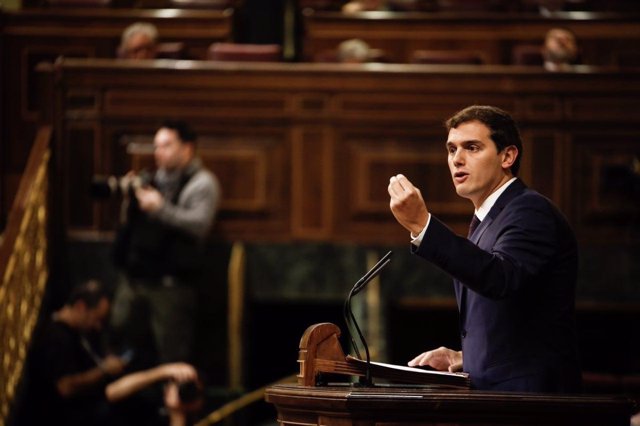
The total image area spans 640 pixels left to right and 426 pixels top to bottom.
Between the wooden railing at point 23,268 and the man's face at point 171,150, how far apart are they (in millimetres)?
653

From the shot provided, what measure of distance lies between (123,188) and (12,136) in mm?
1653

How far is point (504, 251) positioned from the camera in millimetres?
2902

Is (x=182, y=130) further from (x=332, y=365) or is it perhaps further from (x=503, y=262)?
(x=503, y=262)

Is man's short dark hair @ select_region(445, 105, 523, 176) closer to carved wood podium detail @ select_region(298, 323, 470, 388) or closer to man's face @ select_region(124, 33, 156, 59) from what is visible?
carved wood podium detail @ select_region(298, 323, 470, 388)

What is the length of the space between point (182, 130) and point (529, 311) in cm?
422

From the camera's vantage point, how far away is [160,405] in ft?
21.6

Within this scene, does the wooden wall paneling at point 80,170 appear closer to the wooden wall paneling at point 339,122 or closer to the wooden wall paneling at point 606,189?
the wooden wall paneling at point 339,122

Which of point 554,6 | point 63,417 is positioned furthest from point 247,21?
point 63,417

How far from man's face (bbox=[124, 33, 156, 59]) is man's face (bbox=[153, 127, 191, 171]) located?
0.92 metres

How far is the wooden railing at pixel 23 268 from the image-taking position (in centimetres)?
611

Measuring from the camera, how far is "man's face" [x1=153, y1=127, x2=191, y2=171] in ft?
22.7

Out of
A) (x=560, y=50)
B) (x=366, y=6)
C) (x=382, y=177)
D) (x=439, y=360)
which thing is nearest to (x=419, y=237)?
(x=439, y=360)

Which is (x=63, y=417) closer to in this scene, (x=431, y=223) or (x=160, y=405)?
(x=160, y=405)

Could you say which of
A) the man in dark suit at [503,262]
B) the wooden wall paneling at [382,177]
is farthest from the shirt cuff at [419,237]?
the wooden wall paneling at [382,177]
